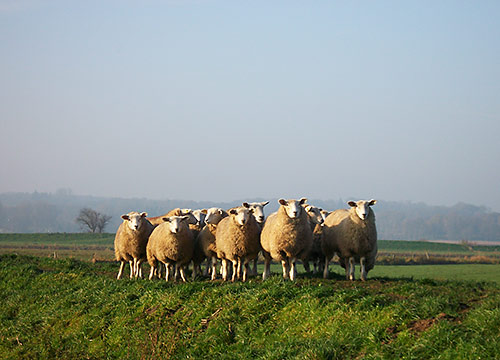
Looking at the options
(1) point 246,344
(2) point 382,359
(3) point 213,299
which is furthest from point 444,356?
(3) point 213,299

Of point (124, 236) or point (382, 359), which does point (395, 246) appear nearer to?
point (124, 236)

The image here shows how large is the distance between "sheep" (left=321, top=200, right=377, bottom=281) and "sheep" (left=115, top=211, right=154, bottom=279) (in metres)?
7.60

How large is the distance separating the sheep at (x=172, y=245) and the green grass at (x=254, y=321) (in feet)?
6.90

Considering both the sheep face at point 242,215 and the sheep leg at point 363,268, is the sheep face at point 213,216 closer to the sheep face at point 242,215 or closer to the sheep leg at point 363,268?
the sheep face at point 242,215

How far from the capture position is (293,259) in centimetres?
1970

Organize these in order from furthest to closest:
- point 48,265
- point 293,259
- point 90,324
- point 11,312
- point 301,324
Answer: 1. point 48,265
2. point 11,312
3. point 293,259
4. point 90,324
5. point 301,324

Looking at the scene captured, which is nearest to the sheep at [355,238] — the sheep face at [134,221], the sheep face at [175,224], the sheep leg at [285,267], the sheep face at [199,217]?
the sheep leg at [285,267]

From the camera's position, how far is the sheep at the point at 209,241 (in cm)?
2245

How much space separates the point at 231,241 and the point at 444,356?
11.1m

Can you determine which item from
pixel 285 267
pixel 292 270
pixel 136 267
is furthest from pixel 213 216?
pixel 292 270

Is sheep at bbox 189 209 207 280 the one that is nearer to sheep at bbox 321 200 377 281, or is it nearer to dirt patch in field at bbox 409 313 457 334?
sheep at bbox 321 200 377 281

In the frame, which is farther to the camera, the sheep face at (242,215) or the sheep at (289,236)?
the sheep face at (242,215)

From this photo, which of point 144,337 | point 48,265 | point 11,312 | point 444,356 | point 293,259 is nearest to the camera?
point 444,356

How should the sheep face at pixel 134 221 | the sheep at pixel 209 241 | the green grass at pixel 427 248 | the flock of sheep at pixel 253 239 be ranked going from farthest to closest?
1. the green grass at pixel 427 248
2. the sheep face at pixel 134 221
3. the sheep at pixel 209 241
4. the flock of sheep at pixel 253 239
